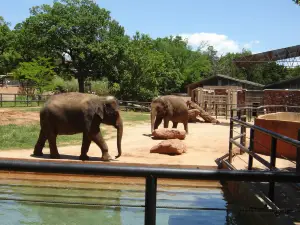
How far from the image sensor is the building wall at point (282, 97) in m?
23.9

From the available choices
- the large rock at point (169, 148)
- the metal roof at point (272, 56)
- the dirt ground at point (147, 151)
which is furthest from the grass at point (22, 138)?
the metal roof at point (272, 56)

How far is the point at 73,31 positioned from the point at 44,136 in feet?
108

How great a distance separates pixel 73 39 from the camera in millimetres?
40125

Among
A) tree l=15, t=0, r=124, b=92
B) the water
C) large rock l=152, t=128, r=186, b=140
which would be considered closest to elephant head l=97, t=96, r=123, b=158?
the water

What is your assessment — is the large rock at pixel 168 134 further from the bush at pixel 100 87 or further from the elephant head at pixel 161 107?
the bush at pixel 100 87

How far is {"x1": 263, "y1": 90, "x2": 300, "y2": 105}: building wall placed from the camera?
2394 centimetres

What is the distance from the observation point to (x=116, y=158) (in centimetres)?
1041

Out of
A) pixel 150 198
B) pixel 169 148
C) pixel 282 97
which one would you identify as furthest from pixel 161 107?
pixel 150 198

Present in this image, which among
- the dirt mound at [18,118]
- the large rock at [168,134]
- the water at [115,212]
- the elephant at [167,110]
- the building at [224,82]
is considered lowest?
the water at [115,212]

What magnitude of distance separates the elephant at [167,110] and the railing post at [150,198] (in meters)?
14.6

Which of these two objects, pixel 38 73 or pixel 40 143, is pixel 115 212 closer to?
pixel 40 143

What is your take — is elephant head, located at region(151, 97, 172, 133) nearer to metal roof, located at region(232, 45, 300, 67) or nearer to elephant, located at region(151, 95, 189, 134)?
elephant, located at region(151, 95, 189, 134)

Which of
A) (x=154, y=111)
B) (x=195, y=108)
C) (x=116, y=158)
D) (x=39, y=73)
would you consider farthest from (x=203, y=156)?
(x=39, y=73)

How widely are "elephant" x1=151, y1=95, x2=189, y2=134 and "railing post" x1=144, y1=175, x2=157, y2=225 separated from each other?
14.6 meters
